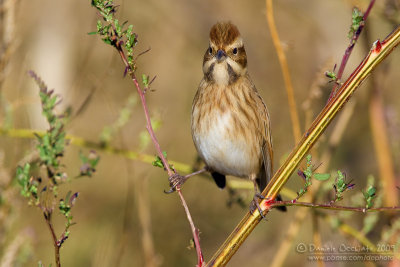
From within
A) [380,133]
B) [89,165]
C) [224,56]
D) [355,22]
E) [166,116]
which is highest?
[355,22]

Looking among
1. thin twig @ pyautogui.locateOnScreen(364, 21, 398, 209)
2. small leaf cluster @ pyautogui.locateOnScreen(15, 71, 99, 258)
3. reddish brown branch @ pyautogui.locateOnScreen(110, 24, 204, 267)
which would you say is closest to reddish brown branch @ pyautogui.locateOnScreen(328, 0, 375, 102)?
reddish brown branch @ pyautogui.locateOnScreen(110, 24, 204, 267)

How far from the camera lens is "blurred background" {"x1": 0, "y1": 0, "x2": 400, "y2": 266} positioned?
9.95ft

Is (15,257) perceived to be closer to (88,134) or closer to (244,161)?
(244,161)

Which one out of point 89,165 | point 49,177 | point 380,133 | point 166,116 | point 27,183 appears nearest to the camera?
point 27,183

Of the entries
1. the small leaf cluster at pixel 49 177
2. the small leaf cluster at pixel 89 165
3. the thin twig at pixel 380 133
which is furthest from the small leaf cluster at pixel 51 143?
the thin twig at pixel 380 133

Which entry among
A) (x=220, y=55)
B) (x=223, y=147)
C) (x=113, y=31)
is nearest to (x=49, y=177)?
(x=113, y=31)

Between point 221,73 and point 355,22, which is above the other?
point 355,22

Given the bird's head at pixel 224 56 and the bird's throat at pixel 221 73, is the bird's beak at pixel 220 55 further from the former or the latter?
the bird's throat at pixel 221 73

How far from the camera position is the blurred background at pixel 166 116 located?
3031mm

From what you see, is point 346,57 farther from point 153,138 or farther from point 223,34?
point 223,34

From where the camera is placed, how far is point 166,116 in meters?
6.48

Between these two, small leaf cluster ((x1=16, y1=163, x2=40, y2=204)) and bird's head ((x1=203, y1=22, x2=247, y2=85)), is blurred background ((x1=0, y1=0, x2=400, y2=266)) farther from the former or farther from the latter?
small leaf cluster ((x1=16, y1=163, x2=40, y2=204))

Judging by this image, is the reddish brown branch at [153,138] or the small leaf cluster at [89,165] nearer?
the reddish brown branch at [153,138]

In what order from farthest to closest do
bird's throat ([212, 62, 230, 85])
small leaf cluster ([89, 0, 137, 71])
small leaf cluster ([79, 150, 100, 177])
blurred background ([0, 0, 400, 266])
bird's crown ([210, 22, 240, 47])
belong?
1. bird's throat ([212, 62, 230, 85])
2. bird's crown ([210, 22, 240, 47])
3. blurred background ([0, 0, 400, 266])
4. small leaf cluster ([79, 150, 100, 177])
5. small leaf cluster ([89, 0, 137, 71])
